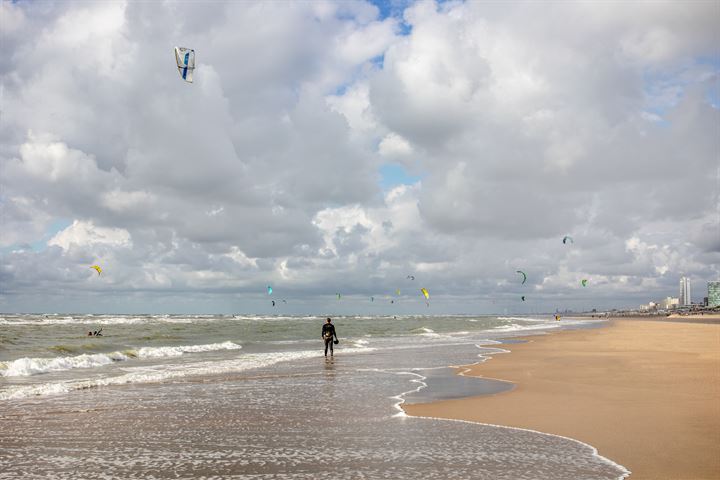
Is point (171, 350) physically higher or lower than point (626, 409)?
lower

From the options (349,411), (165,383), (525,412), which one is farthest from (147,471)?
(165,383)

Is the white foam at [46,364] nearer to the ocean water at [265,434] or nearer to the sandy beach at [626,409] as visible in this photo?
the ocean water at [265,434]

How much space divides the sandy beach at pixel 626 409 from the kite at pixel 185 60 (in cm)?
1941

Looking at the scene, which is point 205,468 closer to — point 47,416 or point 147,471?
point 147,471

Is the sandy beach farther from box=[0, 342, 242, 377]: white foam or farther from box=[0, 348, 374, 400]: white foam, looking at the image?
box=[0, 342, 242, 377]: white foam

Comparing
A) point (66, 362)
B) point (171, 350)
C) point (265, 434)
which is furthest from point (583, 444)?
point (171, 350)

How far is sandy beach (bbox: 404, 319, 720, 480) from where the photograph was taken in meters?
8.05

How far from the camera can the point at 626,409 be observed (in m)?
11.6

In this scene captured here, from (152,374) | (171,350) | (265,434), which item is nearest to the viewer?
(265,434)

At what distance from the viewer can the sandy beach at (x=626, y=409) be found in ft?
26.4

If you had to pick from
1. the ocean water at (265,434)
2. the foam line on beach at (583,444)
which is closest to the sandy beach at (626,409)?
the foam line on beach at (583,444)

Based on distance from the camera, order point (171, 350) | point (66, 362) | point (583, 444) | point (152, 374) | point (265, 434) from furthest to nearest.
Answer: point (171, 350) < point (66, 362) < point (152, 374) < point (265, 434) < point (583, 444)

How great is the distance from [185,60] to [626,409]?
2456 centimetres

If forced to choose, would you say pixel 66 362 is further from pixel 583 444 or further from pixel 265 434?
pixel 583 444
